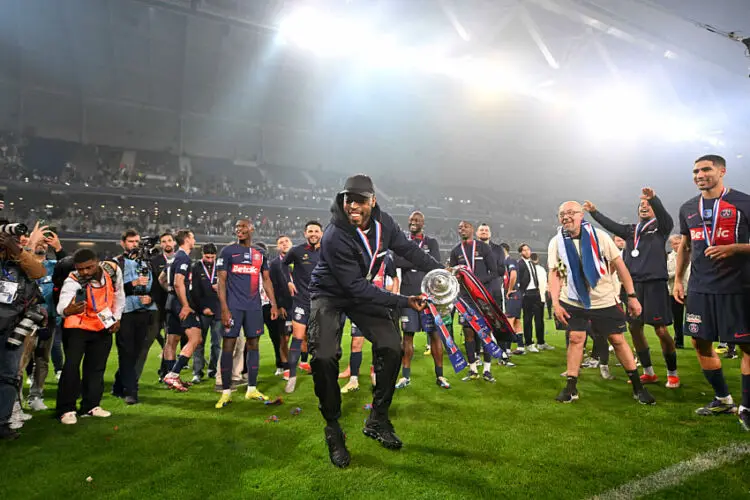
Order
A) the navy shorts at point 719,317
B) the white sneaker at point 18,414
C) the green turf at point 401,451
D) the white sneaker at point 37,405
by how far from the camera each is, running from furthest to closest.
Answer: the white sneaker at point 37,405 → the white sneaker at point 18,414 → the navy shorts at point 719,317 → the green turf at point 401,451

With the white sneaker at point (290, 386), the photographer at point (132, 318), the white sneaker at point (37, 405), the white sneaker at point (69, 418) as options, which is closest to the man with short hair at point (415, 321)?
the white sneaker at point (290, 386)

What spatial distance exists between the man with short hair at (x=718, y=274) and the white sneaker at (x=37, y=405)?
6.98 metres

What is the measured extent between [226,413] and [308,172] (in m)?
34.9

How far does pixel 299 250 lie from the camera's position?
6438 millimetres

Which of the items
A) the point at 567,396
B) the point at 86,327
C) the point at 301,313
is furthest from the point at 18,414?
the point at 567,396

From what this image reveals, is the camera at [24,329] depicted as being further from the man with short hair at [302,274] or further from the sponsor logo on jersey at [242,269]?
the man with short hair at [302,274]

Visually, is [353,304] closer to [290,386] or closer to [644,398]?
[290,386]

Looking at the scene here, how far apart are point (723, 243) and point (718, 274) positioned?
29 centimetres

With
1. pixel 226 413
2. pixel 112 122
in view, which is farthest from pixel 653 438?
pixel 112 122

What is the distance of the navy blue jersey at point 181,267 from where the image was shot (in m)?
6.22

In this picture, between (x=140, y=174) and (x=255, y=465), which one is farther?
(x=140, y=174)

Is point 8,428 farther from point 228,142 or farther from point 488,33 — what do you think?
point 228,142

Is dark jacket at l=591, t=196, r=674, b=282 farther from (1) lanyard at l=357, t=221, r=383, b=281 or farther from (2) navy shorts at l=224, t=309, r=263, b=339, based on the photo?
(2) navy shorts at l=224, t=309, r=263, b=339

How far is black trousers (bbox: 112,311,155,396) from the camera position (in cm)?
511
